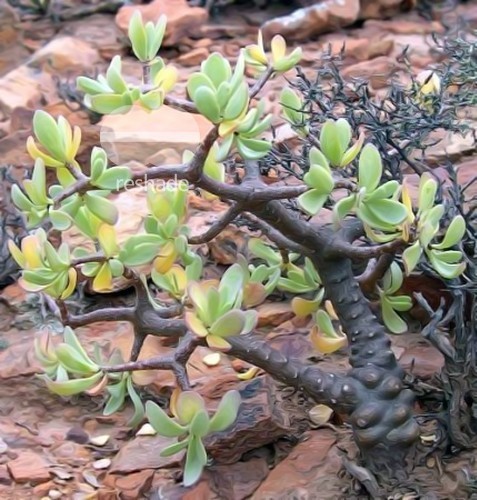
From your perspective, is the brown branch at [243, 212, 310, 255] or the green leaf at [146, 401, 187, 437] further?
the brown branch at [243, 212, 310, 255]

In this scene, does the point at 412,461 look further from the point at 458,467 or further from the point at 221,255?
the point at 221,255

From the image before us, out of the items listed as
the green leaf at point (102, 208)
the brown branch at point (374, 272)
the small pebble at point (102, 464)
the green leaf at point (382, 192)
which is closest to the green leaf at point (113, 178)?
the green leaf at point (102, 208)

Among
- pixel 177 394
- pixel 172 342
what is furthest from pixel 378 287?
pixel 172 342

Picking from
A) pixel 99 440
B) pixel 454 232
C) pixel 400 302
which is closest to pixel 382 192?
pixel 454 232

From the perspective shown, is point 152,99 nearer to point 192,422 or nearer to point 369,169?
point 369,169

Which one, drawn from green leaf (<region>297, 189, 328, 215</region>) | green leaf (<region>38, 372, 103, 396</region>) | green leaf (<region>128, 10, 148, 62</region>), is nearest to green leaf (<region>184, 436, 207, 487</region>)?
green leaf (<region>38, 372, 103, 396</region>)

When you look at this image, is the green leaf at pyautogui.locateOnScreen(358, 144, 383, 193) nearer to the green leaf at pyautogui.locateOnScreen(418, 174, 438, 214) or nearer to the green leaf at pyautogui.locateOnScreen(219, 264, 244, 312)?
the green leaf at pyautogui.locateOnScreen(418, 174, 438, 214)
